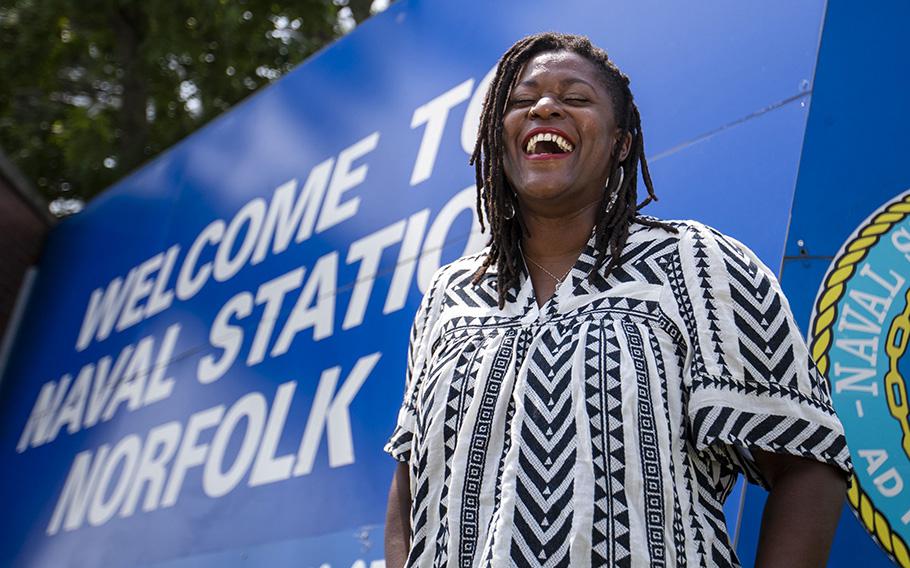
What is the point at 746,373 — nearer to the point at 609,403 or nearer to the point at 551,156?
the point at 609,403

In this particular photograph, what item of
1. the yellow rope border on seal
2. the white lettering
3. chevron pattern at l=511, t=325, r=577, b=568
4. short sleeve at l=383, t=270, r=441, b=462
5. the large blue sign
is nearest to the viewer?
chevron pattern at l=511, t=325, r=577, b=568

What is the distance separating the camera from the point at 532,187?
1947 mm

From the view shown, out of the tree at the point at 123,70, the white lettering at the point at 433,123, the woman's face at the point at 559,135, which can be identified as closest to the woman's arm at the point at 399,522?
the woman's face at the point at 559,135

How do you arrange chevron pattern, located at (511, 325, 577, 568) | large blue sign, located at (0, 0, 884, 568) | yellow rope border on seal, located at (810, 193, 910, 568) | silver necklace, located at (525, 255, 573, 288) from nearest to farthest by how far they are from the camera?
chevron pattern, located at (511, 325, 577, 568) < silver necklace, located at (525, 255, 573, 288) < yellow rope border on seal, located at (810, 193, 910, 568) < large blue sign, located at (0, 0, 884, 568)

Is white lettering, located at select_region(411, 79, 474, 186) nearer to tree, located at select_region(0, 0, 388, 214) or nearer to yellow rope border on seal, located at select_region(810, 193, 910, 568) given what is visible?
yellow rope border on seal, located at select_region(810, 193, 910, 568)

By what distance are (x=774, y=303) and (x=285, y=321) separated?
121 inches

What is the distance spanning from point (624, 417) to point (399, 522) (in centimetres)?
53

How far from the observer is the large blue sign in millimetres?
2943

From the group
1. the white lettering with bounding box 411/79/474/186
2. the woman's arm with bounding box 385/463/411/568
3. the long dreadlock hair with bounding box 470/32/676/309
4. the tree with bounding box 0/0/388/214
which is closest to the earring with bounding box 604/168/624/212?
the long dreadlock hair with bounding box 470/32/676/309

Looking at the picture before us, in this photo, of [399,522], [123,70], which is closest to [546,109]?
[399,522]

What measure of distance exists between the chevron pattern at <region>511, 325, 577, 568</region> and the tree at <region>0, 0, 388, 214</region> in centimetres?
769

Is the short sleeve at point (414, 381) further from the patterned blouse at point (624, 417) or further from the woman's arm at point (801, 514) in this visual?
the woman's arm at point (801, 514)

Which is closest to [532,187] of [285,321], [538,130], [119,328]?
[538,130]

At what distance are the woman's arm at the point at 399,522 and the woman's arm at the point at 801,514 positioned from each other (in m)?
0.59
